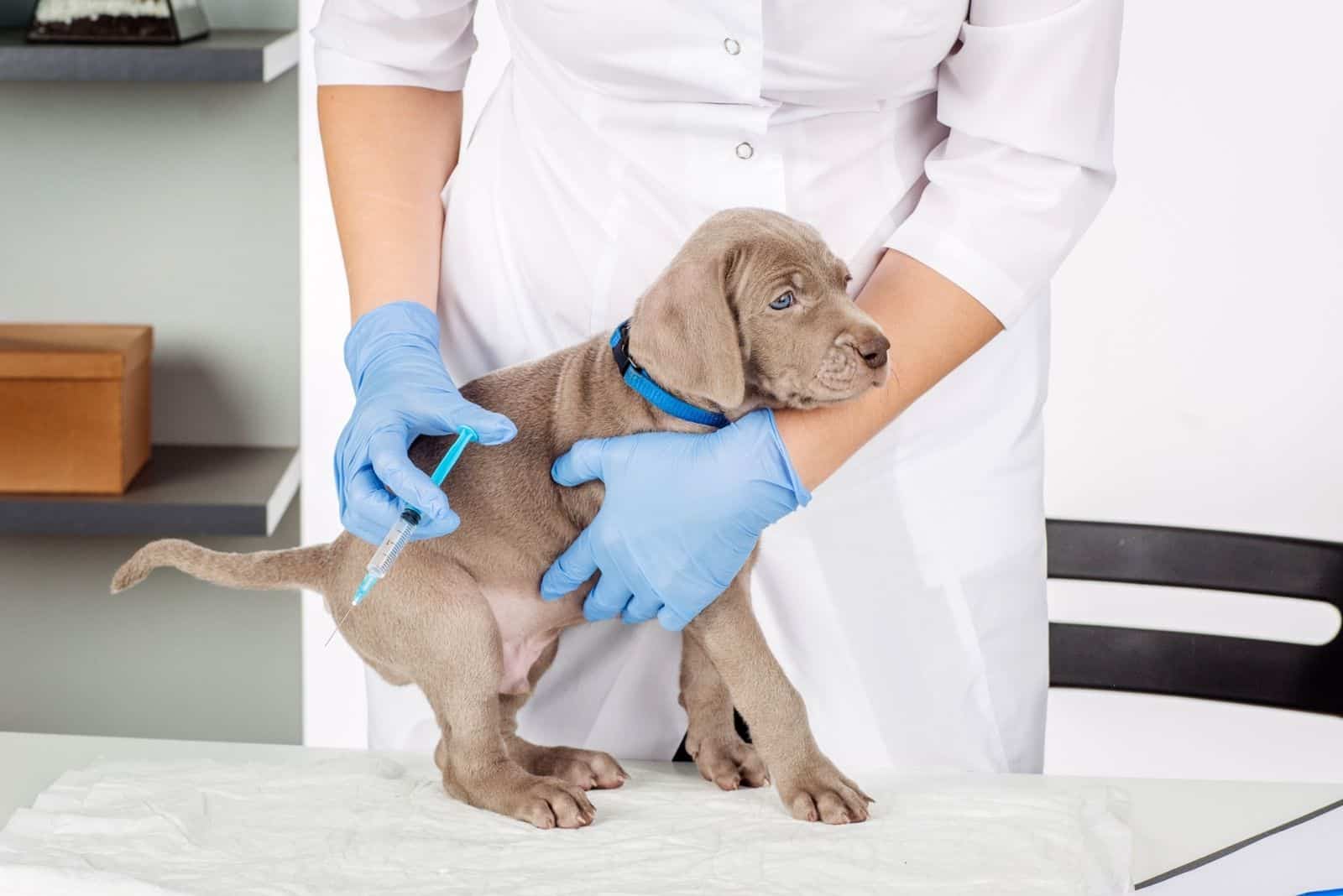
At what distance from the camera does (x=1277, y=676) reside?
138cm

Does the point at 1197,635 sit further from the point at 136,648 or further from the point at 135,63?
the point at 136,648

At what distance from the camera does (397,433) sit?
43.4 inches

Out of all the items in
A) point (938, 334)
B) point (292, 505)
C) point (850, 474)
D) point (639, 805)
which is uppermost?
point (938, 334)

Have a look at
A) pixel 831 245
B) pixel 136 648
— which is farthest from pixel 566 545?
pixel 136 648

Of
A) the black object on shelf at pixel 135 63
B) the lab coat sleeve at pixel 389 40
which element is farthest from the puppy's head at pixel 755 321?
the black object on shelf at pixel 135 63

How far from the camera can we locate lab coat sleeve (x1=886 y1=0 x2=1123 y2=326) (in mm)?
1169

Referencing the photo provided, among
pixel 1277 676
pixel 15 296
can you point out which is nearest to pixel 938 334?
pixel 1277 676

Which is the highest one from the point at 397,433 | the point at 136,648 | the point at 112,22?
the point at 112,22

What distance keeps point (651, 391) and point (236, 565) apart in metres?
0.35

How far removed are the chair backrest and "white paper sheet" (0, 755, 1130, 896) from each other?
30cm

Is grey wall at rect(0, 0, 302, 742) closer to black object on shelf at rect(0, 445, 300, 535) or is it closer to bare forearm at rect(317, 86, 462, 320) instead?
black object on shelf at rect(0, 445, 300, 535)

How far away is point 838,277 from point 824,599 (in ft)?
1.13

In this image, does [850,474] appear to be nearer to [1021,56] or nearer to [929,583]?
[929,583]

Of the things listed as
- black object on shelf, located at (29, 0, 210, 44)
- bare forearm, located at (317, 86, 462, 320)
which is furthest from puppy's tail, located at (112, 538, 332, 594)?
black object on shelf, located at (29, 0, 210, 44)
